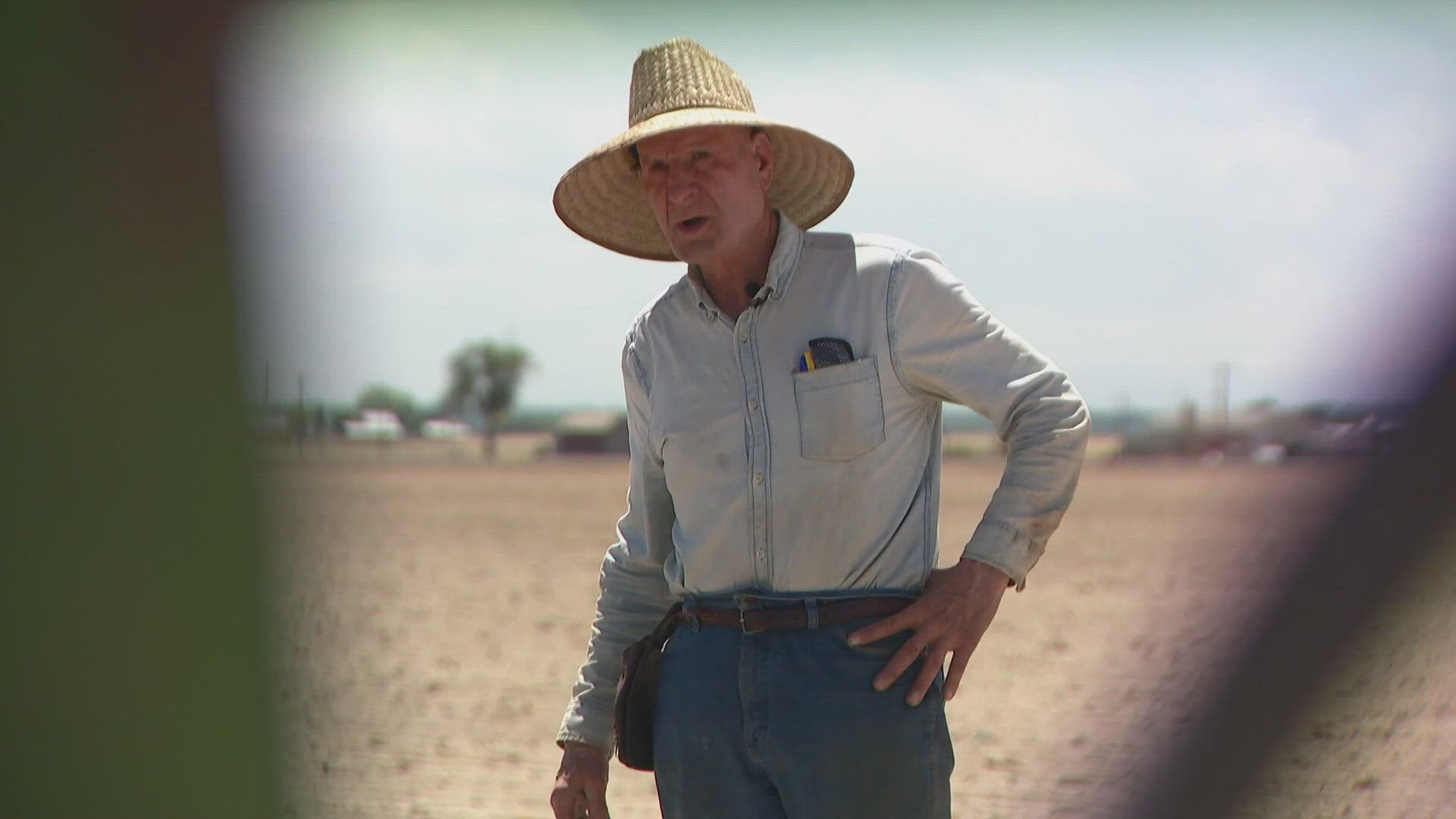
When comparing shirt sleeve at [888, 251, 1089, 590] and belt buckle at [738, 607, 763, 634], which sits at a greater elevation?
shirt sleeve at [888, 251, 1089, 590]

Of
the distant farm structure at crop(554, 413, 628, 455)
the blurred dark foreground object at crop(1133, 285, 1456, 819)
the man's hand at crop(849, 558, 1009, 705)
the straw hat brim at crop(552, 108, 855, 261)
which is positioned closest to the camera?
the blurred dark foreground object at crop(1133, 285, 1456, 819)

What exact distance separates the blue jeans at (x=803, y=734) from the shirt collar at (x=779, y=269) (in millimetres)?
366

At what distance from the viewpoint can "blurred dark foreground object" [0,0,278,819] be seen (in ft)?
2.67

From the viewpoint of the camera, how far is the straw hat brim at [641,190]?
5.82 feet

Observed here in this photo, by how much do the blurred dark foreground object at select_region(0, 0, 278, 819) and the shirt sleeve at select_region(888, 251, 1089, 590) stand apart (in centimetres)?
86

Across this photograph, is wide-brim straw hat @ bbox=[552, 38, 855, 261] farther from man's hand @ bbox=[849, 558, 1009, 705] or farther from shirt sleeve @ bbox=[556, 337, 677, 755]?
man's hand @ bbox=[849, 558, 1009, 705]

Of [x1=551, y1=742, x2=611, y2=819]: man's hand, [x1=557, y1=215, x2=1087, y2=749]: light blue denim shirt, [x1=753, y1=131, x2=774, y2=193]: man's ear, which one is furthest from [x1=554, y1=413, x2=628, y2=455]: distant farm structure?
[x1=557, y1=215, x2=1087, y2=749]: light blue denim shirt

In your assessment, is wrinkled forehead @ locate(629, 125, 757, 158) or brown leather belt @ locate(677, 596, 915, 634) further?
wrinkled forehead @ locate(629, 125, 757, 158)

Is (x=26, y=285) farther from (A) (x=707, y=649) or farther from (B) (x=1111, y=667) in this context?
(B) (x=1111, y=667)

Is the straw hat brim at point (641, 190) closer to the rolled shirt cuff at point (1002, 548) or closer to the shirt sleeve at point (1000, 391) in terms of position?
the shirt sleeve at point (1000, 391)

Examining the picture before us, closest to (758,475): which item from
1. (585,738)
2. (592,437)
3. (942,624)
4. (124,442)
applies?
(942,624)

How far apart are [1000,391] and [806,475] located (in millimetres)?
239

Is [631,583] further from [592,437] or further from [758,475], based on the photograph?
[592,437]

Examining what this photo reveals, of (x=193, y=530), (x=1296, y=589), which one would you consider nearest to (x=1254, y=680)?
(x=1296, y=589)
